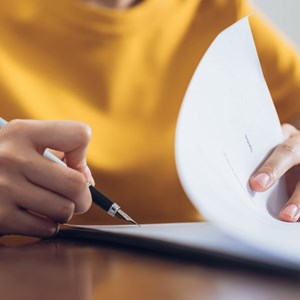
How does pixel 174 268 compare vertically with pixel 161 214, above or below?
above

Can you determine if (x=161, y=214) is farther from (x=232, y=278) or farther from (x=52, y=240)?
(x=232, y=278)

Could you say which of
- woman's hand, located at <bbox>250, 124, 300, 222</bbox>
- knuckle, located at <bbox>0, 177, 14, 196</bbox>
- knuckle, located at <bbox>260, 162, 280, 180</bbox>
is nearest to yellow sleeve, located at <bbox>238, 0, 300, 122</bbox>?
woman's hand, located at <bbox>250, 124, 300, 222</bbox>

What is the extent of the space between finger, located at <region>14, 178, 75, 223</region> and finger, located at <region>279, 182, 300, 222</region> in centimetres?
14

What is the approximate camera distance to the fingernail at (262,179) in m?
0.40

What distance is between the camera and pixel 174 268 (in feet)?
0.97

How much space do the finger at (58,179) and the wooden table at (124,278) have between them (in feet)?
0.16

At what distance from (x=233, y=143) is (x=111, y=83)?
0.33 meters

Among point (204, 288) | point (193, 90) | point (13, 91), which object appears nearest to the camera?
point (204, 288)

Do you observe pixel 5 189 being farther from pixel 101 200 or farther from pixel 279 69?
pixel 279 69

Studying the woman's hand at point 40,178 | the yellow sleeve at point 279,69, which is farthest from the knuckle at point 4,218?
the yellow sleeve at point 279,69

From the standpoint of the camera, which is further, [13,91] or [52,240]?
[13,91]

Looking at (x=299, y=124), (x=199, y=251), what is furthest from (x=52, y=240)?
(x=299, y=124)

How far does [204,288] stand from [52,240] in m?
0.16

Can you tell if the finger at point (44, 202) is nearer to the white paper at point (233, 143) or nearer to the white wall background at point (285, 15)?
the white paper at point (233, 143)
